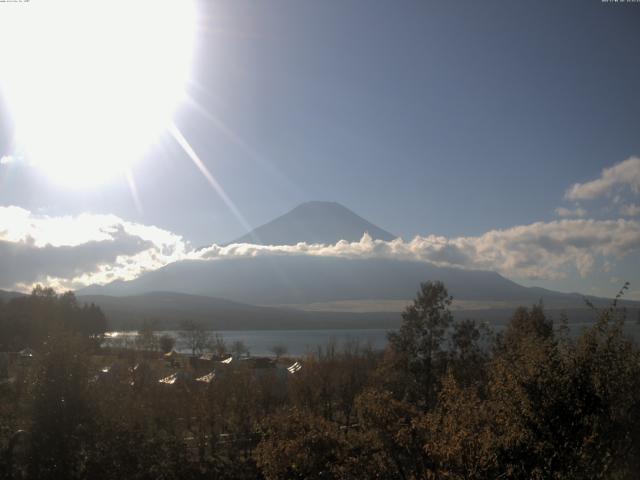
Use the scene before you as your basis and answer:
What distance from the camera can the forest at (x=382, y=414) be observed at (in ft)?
30.1

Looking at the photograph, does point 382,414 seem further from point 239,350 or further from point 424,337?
point 239,350

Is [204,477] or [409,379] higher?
[409,379]

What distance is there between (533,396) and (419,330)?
17294 millimetres

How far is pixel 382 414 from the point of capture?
10.4 m

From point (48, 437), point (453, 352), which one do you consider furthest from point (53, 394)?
point (453, 352)

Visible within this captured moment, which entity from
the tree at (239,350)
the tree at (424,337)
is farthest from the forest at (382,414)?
the tree at (239,350)

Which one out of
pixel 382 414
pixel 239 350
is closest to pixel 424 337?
pixel 382 414

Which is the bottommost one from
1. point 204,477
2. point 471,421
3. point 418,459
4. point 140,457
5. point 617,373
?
point 204,477

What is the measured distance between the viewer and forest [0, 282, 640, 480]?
30.1ft

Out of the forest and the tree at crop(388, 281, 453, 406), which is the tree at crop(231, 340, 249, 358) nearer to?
the forest

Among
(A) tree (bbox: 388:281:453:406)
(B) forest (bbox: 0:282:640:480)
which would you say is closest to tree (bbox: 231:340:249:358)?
(B) forest (bbox: 0:282:640:480)

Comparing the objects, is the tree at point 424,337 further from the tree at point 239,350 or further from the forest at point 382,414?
the tree at point 239,350

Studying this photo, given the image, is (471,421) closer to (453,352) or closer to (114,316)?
(453,352)

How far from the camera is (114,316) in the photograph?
191m
